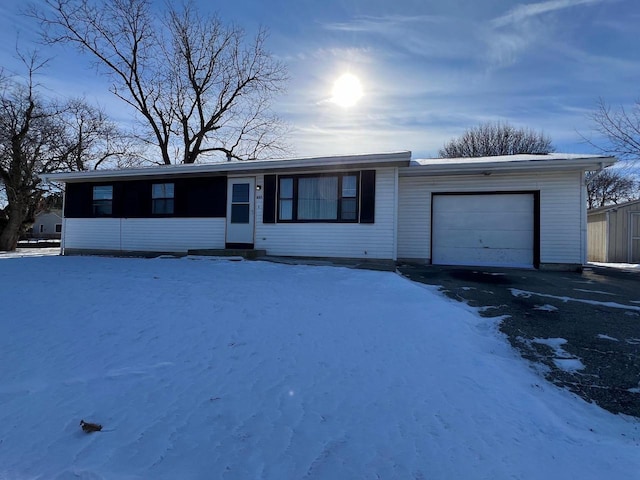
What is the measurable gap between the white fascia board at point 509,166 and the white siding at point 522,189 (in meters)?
0.28

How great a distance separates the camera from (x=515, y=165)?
32.2ft

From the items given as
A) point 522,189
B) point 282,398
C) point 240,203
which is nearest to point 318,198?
point 240,203

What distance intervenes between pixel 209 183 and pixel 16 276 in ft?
17.3

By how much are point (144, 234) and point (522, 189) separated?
1126 centimetres

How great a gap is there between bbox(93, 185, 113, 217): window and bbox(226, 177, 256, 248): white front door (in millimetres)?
4363

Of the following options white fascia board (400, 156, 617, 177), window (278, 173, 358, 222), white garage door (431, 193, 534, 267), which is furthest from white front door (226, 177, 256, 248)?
white garage door (431, 193, 534, 267)

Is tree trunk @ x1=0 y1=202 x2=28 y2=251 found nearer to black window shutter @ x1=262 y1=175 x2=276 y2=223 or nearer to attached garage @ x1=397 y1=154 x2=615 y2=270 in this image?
black window shutter @ x1=262 y1=175 x2=276 y2=223

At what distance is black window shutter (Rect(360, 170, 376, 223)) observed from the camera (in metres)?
9.66

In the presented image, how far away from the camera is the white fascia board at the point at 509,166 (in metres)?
9.20

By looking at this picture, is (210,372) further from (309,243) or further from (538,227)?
(538,227)

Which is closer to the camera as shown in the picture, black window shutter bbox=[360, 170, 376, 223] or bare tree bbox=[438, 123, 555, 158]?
black window shutter bbox=[360, 170, 376, 223]

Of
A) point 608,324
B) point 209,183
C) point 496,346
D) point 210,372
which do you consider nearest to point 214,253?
point 209,183

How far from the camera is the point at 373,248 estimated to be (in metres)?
9.73

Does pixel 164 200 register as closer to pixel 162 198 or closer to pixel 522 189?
pixel 162 198
